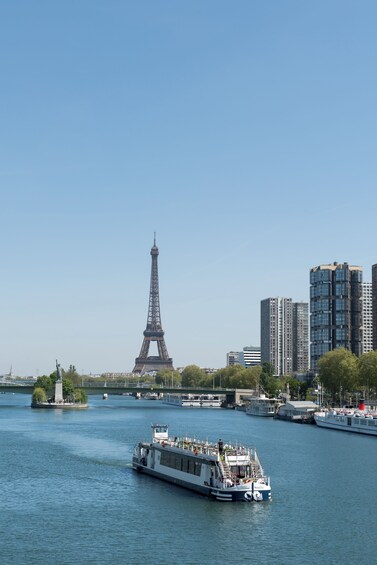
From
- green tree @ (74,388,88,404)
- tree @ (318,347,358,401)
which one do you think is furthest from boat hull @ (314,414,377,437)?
green tree @ (74,388,88,404)

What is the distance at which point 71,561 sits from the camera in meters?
40.7

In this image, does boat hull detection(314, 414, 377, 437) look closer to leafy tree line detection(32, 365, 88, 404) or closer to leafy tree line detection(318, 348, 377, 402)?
leafy tree line detection(318, 348, 377, 402)

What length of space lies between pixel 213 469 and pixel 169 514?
6347mm

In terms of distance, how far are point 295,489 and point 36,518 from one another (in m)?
21.1

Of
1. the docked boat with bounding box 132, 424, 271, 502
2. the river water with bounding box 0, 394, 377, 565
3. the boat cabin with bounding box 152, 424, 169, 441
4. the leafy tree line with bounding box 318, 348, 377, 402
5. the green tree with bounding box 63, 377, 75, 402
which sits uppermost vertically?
the leafy tree line with bounding box 318, 348, 377, 402

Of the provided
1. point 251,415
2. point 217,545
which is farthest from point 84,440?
point 251,415

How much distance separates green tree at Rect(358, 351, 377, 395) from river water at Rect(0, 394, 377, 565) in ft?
200

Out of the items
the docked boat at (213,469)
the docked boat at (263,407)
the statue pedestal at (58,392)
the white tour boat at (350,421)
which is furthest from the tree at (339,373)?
the docked boat at (213,469)

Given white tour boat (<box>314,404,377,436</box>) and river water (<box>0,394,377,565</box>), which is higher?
white tour boat (<box>314,404,377,436</box>)

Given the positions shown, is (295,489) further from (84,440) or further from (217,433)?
(217,433)

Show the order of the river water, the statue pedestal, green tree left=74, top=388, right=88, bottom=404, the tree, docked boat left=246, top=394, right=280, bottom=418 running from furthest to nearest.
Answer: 1. green tree left=74, top=388, right=88, bottom=404
2. the statue pedestal
3. docked boat left=246, top=394, right=280, bottom=418
4. the tree
5. the river water

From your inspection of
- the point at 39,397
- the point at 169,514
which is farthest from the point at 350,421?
the point at 39,397

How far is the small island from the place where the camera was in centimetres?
18352

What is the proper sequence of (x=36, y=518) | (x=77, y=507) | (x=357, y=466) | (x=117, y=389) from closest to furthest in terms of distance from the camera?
(x=36, y=518) → (x=77, y=507) → (x=357, y=466) → (x=117, y=389)
